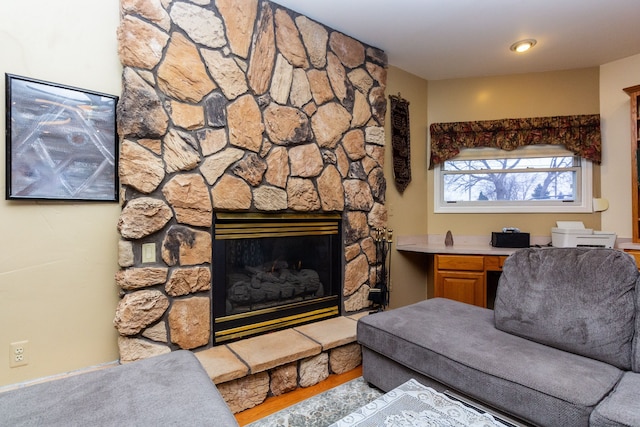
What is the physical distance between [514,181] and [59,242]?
157 inches

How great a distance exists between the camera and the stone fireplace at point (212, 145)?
5.88ft

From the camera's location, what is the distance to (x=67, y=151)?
1.71 m

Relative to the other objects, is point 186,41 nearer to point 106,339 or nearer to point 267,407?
point 106,339

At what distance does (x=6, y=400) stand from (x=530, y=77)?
4576 mm

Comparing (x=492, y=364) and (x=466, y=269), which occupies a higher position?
(x=466, y=269)

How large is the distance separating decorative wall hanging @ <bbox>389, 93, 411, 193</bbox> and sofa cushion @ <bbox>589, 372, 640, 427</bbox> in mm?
2333

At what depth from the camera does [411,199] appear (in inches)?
137

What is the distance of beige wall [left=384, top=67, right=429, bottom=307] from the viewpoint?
3273mm

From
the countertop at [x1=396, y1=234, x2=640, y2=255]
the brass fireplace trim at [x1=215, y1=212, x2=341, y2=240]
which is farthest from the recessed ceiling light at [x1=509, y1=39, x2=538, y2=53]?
the brass fireplace trim at [x1=215, y1=212, x2=341, y2=240]

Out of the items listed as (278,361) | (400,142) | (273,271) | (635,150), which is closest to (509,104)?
(635,150)

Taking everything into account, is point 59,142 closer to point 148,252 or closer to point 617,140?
point 148,252

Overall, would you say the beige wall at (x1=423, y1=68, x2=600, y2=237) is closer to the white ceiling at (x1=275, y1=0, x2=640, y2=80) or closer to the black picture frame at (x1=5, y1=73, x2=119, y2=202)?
the white ceiling at (x1=275, y1=0, x2=640, y2=80)

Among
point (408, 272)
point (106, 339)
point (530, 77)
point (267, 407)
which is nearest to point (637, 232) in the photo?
point (530, 77)

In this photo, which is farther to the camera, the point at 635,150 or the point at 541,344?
the point at 635,150
